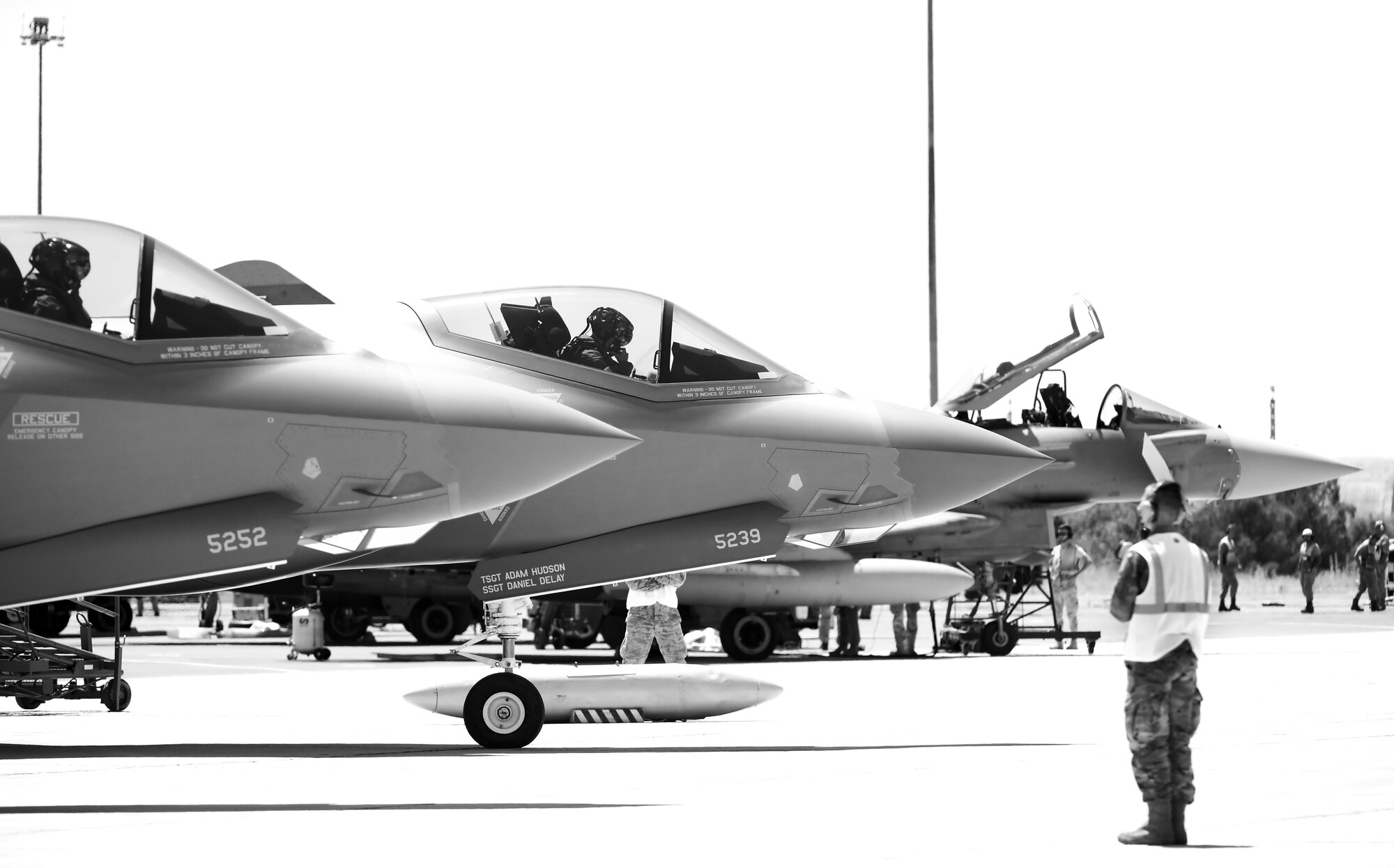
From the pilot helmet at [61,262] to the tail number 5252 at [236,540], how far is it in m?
1.85

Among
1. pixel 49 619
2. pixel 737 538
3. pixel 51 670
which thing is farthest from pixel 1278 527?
pixel 51 670

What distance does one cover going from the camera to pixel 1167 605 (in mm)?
7094

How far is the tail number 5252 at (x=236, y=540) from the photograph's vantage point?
9.57 metres

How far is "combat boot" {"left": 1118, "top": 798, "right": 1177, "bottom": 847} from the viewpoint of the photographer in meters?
6.58

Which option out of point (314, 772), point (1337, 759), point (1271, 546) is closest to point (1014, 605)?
point (1337, 759)

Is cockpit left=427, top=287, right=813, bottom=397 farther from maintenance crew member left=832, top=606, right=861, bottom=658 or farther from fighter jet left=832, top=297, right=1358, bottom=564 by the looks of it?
maintenance crew member left=832, top=606, right=861, bottom=658

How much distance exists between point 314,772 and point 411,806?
75.6 inches

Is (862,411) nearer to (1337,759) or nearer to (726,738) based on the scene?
(726,738)

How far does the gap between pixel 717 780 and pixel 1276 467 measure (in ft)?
51.5

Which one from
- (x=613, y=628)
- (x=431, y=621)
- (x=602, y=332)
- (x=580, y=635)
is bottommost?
(x=580, y=635)

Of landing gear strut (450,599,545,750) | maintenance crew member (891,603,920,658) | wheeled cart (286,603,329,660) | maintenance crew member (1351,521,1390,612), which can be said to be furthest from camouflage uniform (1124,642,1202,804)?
maintenance crew member (1351,521,1390,612)

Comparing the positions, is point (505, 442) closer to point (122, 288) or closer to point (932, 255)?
point (122, 288)

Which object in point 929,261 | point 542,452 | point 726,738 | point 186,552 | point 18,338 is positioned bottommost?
point 726,738

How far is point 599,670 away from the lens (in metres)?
13.1
